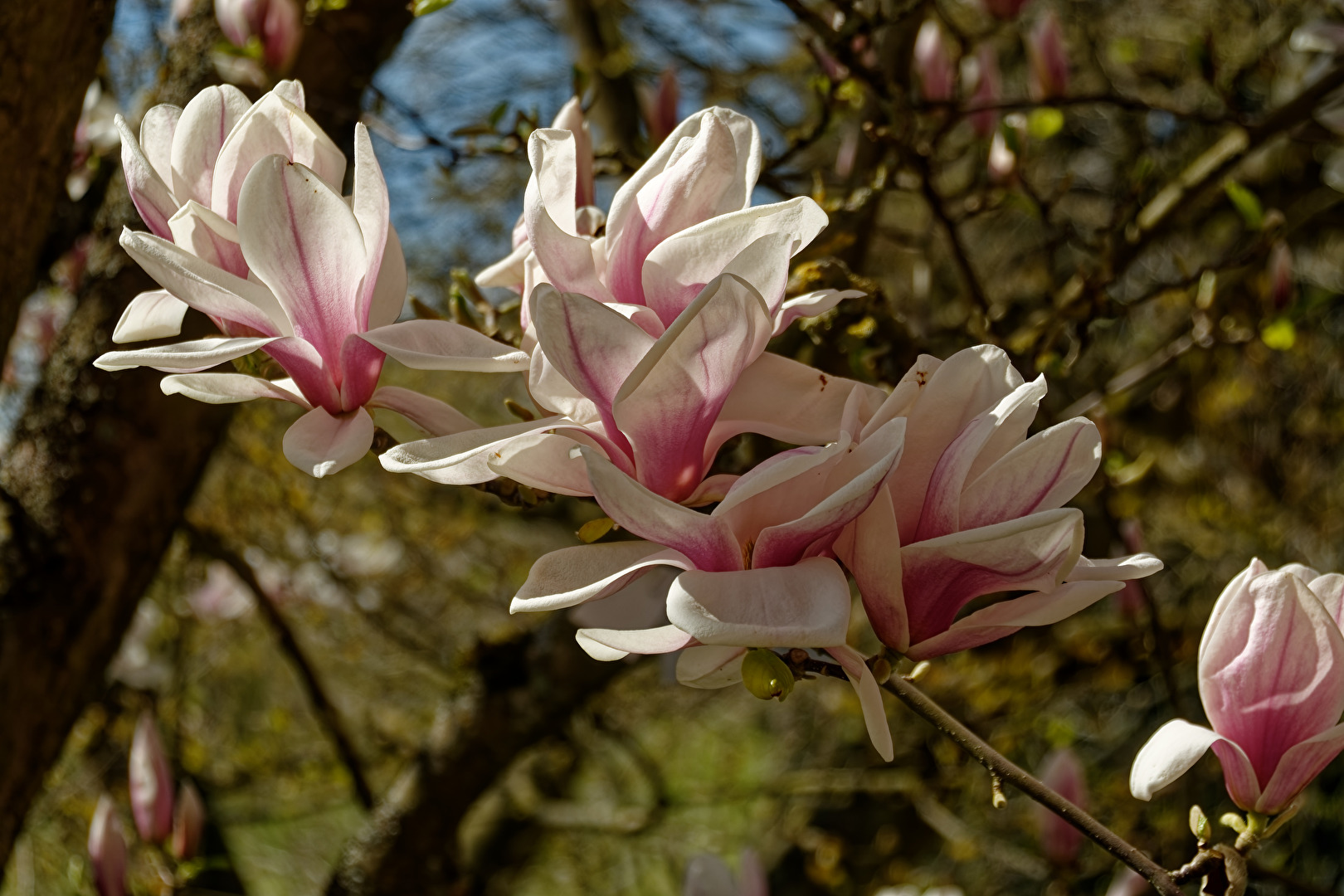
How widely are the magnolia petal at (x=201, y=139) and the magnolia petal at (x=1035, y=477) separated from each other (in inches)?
15.4

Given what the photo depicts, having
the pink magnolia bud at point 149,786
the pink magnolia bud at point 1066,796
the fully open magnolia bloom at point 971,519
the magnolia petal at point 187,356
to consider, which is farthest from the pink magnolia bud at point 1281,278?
the pink magnolia bud at point 149,786

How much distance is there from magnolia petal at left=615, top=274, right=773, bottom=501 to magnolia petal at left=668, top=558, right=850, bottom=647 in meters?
0.06

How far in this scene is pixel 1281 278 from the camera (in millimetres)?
1185

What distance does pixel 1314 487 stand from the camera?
259 cm

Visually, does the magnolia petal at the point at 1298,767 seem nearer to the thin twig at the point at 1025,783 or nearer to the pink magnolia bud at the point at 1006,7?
the thin twig at the point at 1025,783

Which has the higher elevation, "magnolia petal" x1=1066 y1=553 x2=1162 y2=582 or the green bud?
"magnolia petal" x1=1066 y1=553 x2=1162 y2=582

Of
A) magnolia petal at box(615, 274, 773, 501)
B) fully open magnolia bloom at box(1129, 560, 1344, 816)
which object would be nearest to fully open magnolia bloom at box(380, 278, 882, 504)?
magnolia petal at box(615, 274, 773, 501)

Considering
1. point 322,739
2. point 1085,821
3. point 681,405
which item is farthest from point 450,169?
point 322,739

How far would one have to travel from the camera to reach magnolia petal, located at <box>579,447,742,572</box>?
403mm

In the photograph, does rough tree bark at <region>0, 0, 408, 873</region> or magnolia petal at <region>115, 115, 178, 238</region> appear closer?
magnolia petal at <region>115, 115, 178, 238</region>

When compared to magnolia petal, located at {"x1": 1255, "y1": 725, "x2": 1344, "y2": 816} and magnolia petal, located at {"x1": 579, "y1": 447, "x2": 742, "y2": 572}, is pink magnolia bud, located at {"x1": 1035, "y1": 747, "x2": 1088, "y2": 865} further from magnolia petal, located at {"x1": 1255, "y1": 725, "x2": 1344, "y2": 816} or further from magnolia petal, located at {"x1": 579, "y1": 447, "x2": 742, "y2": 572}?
magnolia petal, located at {"x1": 579, "y1": 447, "x2": 742, "y2": 572}

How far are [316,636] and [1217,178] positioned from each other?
7.55ft

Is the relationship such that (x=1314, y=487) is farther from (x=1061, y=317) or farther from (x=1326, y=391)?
(x=1061, y=317)

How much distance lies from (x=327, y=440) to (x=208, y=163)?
161 mm
